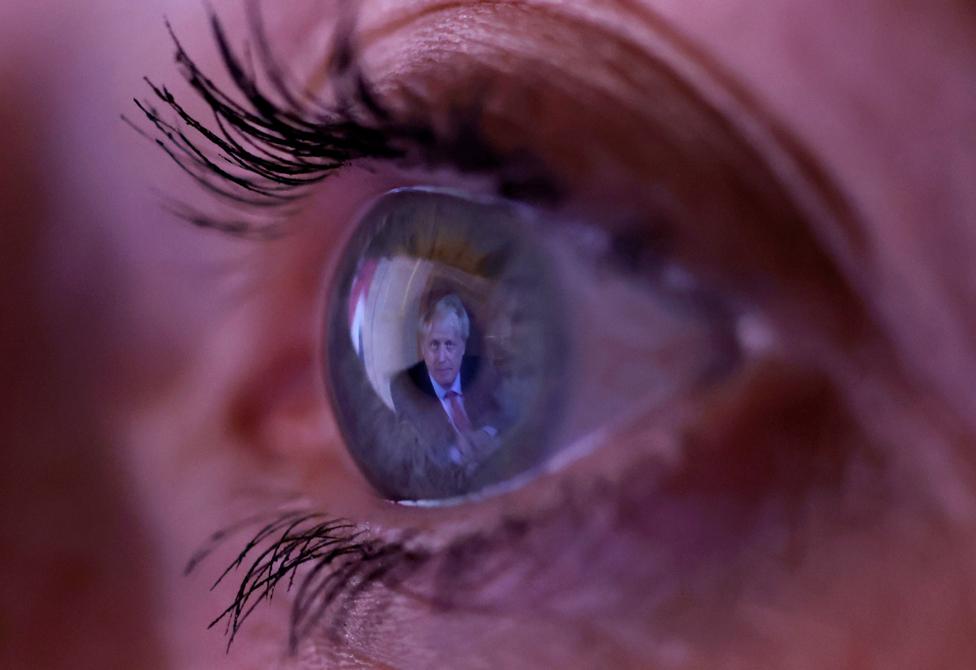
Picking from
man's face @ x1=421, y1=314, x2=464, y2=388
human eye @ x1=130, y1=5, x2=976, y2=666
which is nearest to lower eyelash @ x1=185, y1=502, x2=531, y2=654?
human eye @ x1=130, y1=5, x2=976, y2=666

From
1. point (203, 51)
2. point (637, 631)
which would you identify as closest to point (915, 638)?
point (637, 631)

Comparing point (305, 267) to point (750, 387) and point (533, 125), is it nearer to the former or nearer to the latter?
point (533, 125)

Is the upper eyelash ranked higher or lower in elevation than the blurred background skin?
higher

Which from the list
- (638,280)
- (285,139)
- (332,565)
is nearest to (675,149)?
(638,280)

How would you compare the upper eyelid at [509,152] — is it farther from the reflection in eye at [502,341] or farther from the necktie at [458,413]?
the necktie at [458,413]

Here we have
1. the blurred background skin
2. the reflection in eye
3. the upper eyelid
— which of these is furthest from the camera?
the blurred background skin

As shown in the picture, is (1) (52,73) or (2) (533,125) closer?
(2) (533,125)

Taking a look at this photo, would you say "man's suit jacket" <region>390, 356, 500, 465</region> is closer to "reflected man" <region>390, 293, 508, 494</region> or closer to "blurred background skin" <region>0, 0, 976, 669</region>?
"reflected man" <region>390, 293, 508, 494</region>

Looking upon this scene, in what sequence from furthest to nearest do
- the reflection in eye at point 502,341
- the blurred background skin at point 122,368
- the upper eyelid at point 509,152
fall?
the blurred background skin at point 122,368, the reflection in eye at point 502,341, the upper eyelid at point 509,152

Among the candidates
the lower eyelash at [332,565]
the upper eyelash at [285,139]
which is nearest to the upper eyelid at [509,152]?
the upper eyelash at [285,139]
